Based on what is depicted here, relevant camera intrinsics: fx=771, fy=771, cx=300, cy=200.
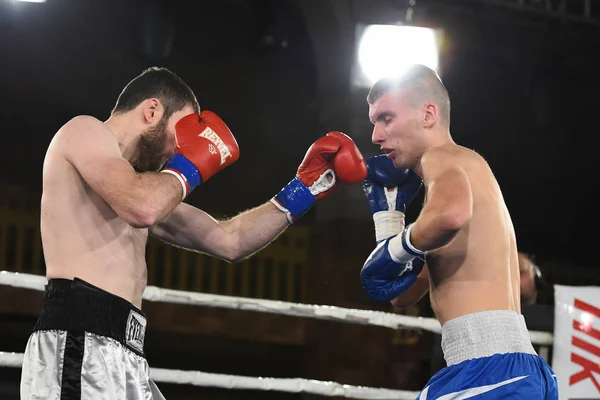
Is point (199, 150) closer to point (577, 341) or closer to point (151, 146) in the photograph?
point (151, 146)

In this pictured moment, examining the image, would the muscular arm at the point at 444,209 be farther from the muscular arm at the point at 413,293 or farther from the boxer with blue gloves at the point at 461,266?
the muscular arm at the point at 413,293

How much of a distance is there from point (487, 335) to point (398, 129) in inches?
22.0

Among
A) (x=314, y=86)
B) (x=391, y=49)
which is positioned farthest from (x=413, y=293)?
(x=314, y=86)

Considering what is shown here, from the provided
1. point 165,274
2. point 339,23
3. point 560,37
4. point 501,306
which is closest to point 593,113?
point 560,37

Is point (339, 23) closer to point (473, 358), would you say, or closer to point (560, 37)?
point (560, 37)

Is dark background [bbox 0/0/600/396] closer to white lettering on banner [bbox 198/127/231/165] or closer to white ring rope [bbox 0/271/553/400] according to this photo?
white ring rope [bbox 0/271/553/400]

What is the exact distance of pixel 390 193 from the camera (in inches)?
81.4

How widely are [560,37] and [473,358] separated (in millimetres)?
4243

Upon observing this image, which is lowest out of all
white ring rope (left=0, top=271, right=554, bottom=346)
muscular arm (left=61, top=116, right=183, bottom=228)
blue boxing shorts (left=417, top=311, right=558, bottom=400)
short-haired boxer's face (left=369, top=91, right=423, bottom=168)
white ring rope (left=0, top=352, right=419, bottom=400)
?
white ring rope (left=0, top=352, right=419, bottom=400)

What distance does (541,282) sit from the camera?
329 cm

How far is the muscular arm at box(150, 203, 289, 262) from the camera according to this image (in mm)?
2166

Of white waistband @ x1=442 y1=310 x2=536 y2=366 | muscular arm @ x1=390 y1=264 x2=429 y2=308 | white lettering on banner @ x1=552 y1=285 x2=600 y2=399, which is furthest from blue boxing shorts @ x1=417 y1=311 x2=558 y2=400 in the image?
white lettering on banner @ x1=552 y1=285 x2=600 y2=399

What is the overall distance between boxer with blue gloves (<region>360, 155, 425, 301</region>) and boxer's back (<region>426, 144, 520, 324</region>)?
0.09 meters

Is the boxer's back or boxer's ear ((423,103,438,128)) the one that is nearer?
the boxer's back
